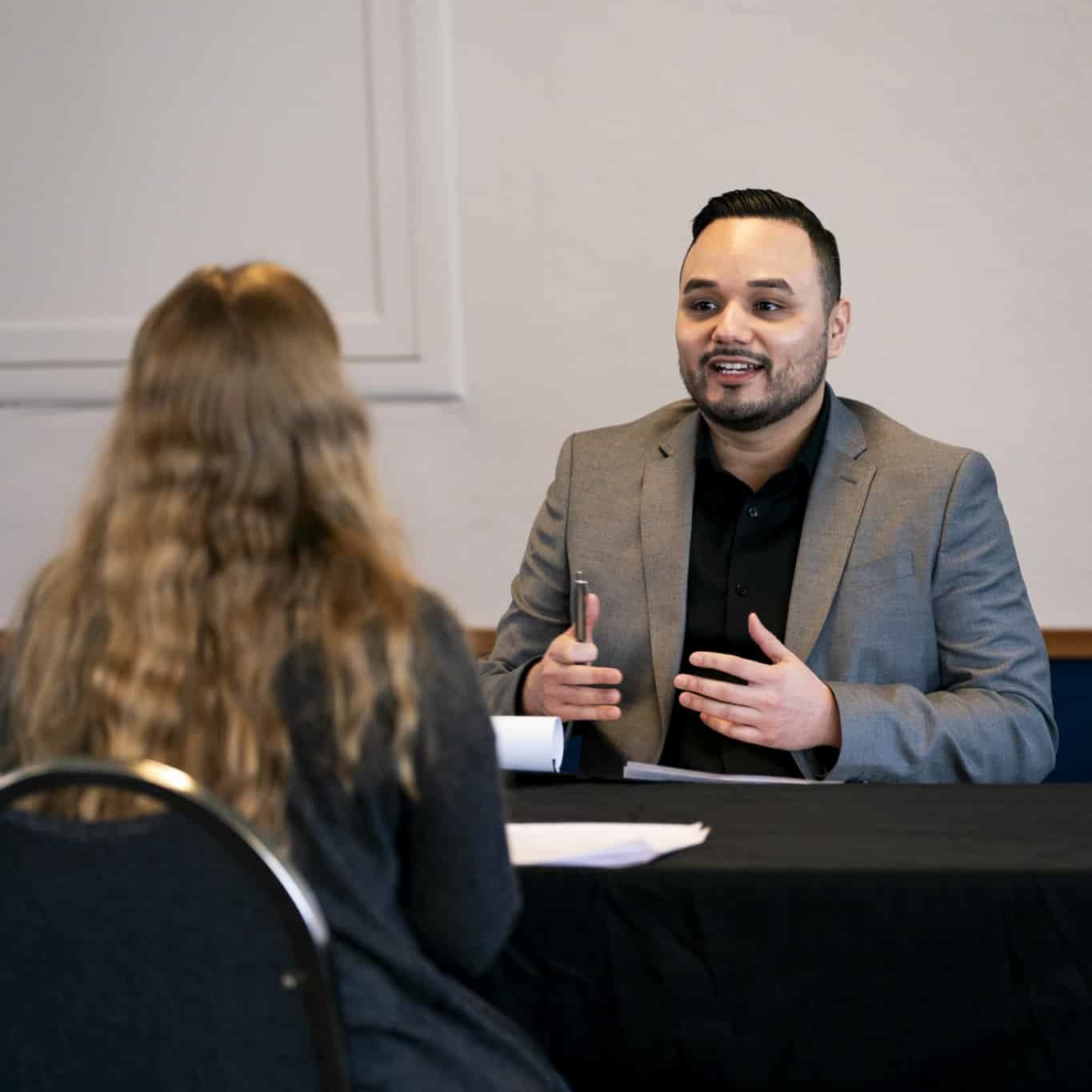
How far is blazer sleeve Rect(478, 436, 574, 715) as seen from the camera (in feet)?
7.48

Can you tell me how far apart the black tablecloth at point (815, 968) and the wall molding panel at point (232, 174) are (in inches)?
71.0

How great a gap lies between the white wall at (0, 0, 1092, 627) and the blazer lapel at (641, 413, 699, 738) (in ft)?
2.33

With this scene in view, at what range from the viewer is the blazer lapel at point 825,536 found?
209cm

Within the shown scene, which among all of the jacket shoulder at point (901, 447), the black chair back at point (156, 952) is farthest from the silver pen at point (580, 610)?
the black chair back at point (156, 952)

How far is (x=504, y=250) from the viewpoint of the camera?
2982mm

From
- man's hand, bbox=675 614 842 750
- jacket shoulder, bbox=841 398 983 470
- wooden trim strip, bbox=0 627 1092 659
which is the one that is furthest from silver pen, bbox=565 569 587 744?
wooden trim strip, bbox=0 627 1092 659

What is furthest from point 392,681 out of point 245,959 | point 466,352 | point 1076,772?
point 1076,772

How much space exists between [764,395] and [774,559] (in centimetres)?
25

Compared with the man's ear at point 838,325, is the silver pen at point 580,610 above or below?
below

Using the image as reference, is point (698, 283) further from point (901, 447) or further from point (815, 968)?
point (815, 968)

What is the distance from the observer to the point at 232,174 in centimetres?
302

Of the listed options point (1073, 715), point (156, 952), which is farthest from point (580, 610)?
point (1073, 715)

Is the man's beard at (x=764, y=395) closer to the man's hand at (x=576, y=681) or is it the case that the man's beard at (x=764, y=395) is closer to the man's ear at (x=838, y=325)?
the man's ear at (x=838, y=325)

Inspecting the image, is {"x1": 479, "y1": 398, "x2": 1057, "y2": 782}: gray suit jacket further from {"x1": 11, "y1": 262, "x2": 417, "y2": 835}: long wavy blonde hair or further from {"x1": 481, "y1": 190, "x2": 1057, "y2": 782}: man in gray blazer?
{"x1": 11, "y1": 262, "x2": 417, "y2": 835}: long wavy blonde hair
